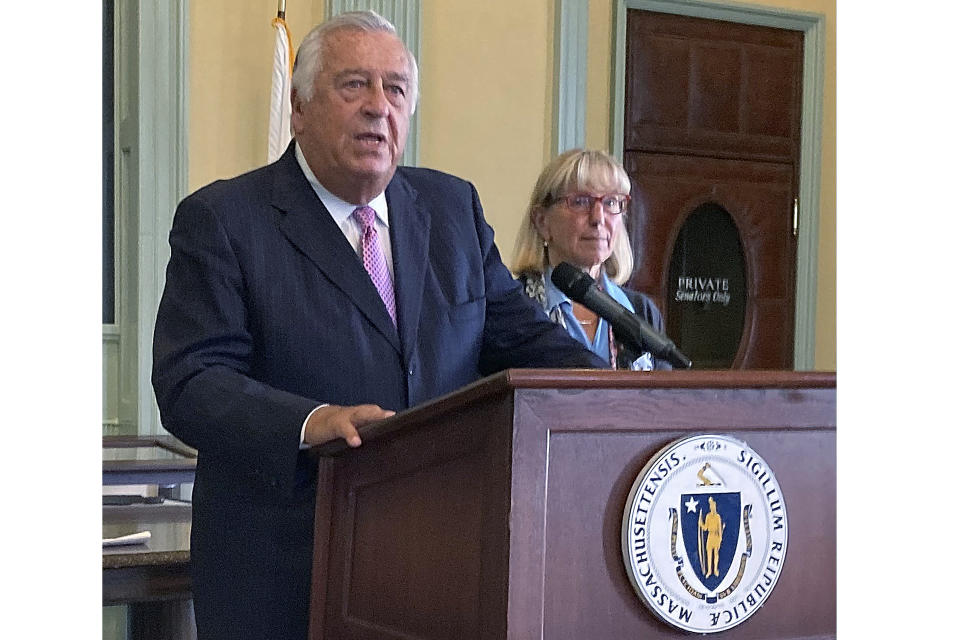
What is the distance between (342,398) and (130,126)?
12.7 ft

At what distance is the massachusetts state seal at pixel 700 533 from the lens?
51.5 inches

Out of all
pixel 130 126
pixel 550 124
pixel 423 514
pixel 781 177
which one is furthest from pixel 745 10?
pixel 423 514

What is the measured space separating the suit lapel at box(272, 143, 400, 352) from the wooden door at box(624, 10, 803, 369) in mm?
4329

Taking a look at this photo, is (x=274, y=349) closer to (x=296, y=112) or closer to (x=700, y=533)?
(x=296, y=112)

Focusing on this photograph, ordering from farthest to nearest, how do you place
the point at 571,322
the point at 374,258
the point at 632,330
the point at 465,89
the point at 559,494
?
the point at 465,89
the point at 571,322
the point at 374,258
the point at 632,330
the point at 559,494

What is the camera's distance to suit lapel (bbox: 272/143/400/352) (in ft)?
6.17

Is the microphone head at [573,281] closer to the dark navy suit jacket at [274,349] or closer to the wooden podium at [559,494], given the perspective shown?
the dark navy suit jacket at [274,349]

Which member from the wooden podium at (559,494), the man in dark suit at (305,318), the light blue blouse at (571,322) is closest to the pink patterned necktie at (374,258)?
the man in dark suit at (305,318)

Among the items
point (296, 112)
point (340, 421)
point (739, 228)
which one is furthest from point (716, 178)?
point (340, 421)

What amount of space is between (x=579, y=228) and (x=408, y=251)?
1155 millimetres

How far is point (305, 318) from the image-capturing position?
1.86 meters

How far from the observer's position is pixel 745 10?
634 cm

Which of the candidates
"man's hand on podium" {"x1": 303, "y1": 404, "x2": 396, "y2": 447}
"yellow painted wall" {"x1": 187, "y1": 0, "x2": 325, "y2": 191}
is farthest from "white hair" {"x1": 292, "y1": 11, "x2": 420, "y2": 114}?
"yellow painted wall" {"x1": 187, "y1": 0, "x2": 325, "y2": 191}

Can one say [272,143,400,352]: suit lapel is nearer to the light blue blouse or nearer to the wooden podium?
the wooden podium
